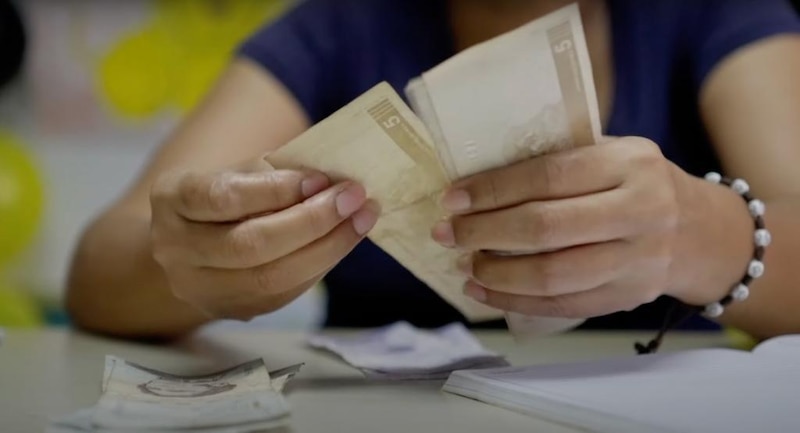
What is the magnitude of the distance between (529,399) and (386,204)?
0.54 ft

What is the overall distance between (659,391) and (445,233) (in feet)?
0.53

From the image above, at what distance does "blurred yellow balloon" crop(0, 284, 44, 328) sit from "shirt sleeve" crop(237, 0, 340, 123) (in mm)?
810

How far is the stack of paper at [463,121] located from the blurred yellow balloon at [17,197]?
46.5 inches

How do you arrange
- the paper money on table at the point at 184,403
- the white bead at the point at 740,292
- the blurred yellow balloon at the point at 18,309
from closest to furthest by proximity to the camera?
the paper money on table at the point at 184,403 < the white bead at the point at 740,292 < the blurred yellow balloon at the point at 18,309

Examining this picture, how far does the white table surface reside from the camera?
1.76 ft

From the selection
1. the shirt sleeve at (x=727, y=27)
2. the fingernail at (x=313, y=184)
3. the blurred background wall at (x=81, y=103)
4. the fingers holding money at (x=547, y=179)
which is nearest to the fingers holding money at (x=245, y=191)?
the fingernail at (x=313, y=184)

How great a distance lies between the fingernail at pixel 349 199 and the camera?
0.60 metres

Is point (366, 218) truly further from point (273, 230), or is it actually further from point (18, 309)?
point (18, 309)

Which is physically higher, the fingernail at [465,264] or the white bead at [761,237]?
the fingernail at [465,264]

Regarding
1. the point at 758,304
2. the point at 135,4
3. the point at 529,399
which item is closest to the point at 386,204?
the point at 529,399

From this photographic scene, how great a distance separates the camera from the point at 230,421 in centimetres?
49

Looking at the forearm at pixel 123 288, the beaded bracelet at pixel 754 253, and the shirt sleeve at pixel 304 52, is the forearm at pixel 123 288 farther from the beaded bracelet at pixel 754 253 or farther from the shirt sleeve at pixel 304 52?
the beaded bracelet at pixel 754 253

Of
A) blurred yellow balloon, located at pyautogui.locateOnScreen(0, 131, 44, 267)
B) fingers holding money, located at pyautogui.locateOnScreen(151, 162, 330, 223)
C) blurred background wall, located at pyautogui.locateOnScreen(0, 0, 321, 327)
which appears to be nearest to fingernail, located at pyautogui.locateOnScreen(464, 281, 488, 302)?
fingers holding money, located at pyautogui.locateOnScreen(151, 162, 330, 223)

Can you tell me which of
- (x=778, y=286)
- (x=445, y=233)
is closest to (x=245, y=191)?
(x=445, y=233)
